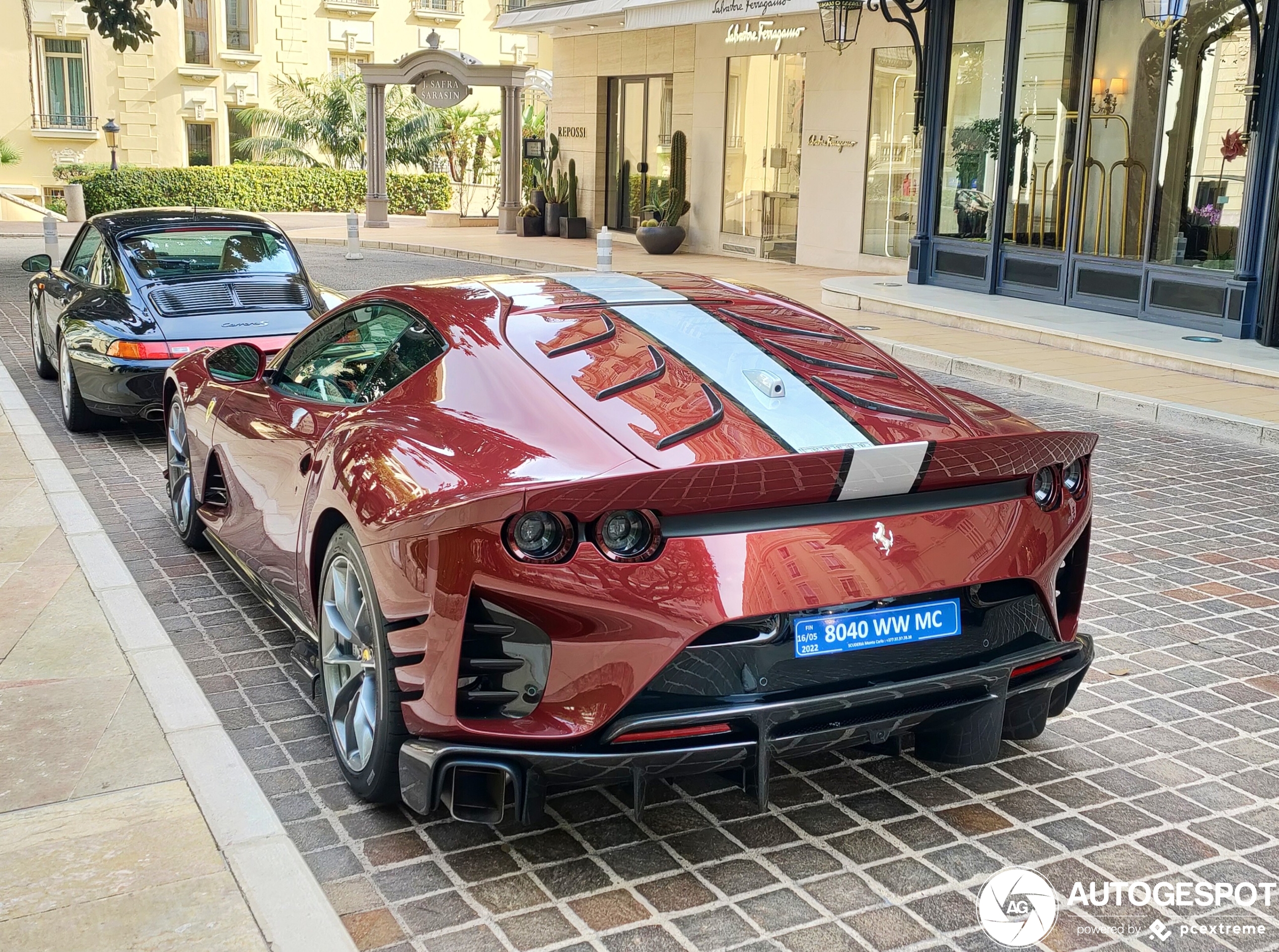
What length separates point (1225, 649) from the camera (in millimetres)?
5289

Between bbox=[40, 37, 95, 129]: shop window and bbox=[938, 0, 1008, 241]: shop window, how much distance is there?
3787cm

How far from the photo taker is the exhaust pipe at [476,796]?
11.0 ft

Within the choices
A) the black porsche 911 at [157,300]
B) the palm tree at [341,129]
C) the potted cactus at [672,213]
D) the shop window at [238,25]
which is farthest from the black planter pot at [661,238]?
the shop window at [238,25]

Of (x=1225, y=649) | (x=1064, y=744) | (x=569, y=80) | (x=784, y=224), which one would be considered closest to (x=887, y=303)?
(x=784, y=224)

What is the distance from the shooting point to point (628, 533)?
10.7 ft

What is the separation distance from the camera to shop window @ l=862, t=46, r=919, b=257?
70.1 ft

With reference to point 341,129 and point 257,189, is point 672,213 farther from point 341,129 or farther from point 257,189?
point 341,129

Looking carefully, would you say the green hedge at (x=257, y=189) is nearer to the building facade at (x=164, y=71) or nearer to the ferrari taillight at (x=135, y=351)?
the building facade at (x=164, y=71)

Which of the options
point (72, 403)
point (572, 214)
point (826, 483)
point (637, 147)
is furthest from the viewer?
point (572, 214)

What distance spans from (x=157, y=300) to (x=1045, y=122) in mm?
11724

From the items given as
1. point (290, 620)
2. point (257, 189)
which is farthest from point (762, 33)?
point (290, 620)

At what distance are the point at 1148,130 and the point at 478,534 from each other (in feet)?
45.2

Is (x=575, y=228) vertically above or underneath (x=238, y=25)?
underneath

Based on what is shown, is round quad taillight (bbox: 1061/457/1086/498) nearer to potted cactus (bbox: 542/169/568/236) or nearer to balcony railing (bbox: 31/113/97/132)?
potted cactus (bbox: 542/169/568/236)
